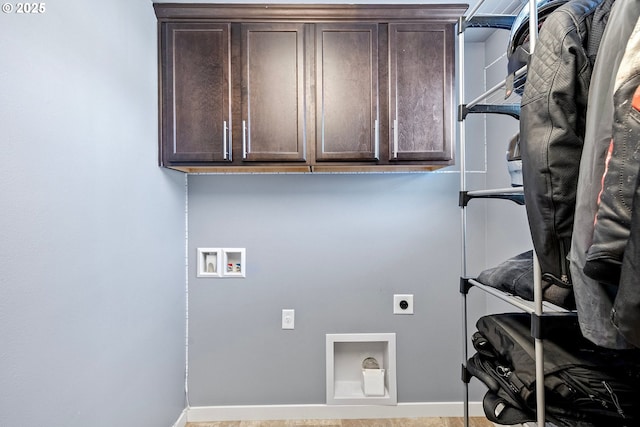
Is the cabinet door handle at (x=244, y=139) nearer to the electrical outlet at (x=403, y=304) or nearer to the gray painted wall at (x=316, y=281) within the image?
the gray painted wall at (x=316, y=281)

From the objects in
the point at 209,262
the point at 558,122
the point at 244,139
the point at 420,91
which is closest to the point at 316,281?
the point at 209,262

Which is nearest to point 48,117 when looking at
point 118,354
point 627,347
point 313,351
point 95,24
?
point 95,24

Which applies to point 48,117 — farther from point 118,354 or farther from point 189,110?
point 118,354

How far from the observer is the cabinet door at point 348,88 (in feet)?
5.68

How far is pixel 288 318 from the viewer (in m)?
2.04

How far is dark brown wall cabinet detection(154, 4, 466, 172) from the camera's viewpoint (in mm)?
1720

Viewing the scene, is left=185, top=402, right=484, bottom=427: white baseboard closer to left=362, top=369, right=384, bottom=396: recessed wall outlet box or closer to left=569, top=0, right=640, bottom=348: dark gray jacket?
left=362, top=369, right=384, bottom=396: recessed wall outlet box

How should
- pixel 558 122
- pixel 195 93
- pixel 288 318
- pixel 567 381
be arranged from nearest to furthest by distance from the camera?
pixel 558 122 < pixel 567 381 < pixel 195 93 < pixel 288 318

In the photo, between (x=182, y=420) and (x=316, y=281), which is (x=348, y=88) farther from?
(x=182, y=420)

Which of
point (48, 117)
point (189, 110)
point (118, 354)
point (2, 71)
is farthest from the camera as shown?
point (189, 110)

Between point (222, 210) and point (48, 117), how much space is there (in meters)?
1.11

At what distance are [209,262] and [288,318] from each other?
1.97 ft

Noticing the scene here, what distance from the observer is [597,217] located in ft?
2.07

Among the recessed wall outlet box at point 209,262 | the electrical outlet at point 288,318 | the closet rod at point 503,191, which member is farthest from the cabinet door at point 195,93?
the closet rod at point 503,191
